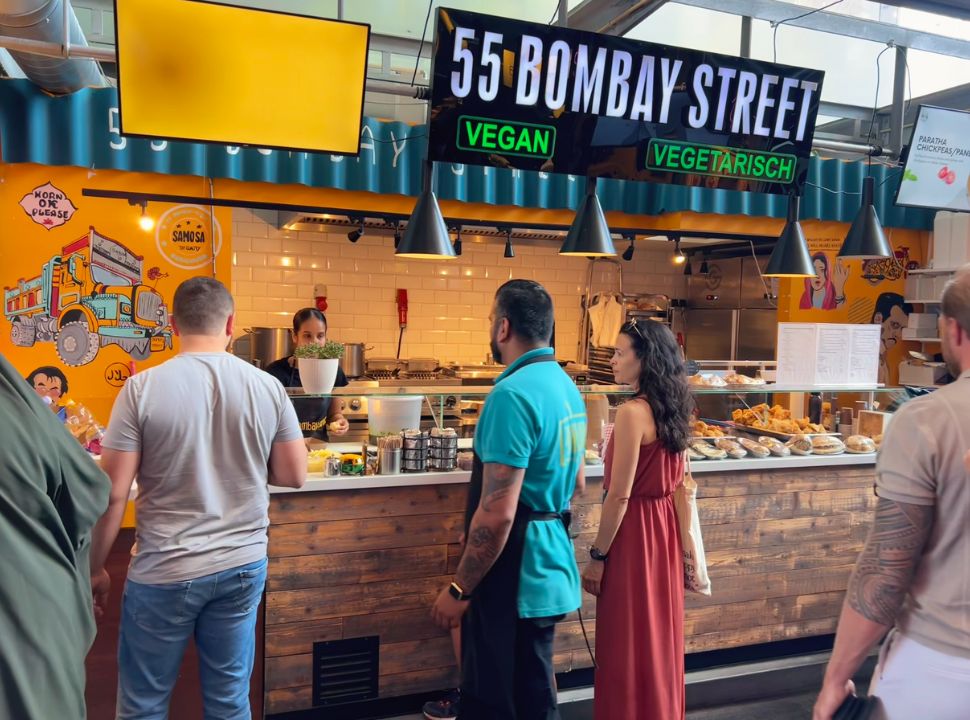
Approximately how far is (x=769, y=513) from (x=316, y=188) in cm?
377

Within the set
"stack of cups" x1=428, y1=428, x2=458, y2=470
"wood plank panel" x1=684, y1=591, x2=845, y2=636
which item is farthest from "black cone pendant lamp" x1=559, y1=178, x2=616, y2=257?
"wood plank panel" x1=684, y1=591, x2=845, y2=636

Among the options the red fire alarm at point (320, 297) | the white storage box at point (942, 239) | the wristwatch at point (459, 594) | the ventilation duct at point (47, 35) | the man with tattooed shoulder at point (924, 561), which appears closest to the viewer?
the man with tattooed shoulder at point (924, 561)

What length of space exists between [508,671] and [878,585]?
4.01 ft

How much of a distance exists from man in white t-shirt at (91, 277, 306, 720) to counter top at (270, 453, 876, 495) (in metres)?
0.67

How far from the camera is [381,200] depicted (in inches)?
219

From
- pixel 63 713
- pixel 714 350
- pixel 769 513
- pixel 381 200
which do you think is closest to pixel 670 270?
pixel 714 350

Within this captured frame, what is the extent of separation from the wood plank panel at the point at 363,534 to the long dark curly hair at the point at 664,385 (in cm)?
110

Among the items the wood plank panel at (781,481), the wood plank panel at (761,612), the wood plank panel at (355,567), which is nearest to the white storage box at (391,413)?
the wood plank panel at (355,567)

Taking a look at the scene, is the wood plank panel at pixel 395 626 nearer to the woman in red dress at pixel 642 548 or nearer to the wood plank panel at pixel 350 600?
the wood plank panel at pixel 350 600

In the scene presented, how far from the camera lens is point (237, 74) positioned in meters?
3.29

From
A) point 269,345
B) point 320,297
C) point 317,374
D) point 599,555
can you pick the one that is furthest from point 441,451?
point 320,297

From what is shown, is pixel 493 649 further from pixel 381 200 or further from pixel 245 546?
pixel 381 200

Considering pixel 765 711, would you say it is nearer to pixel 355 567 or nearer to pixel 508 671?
pixel 508 671

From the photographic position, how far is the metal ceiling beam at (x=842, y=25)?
491cm
